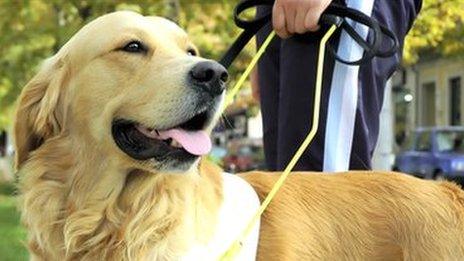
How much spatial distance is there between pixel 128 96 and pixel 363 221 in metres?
1.05

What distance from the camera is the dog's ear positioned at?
3455mm

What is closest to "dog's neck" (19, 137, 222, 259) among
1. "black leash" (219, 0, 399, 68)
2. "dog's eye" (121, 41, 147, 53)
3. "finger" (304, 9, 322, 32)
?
"dog's eye" (121, 41, 147, 53)

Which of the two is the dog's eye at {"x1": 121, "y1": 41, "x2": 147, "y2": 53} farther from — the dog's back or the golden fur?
the dog's back

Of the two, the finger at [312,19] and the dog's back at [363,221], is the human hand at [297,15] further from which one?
the dog's back at [363,221]

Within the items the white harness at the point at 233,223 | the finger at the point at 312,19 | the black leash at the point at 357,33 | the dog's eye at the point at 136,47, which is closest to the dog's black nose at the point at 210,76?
the dog's eye at the point at 136,47

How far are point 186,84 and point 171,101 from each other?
0.08m

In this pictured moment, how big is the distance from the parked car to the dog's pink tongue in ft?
70.5

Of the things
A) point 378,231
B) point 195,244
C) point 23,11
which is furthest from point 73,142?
point 23,11

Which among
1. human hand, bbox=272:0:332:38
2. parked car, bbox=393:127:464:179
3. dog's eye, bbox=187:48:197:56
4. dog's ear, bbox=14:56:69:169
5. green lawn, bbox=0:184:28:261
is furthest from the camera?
parked car, bbox=393:127:464:179

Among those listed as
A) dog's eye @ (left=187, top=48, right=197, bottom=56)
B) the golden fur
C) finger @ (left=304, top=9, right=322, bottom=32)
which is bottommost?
the golden fur

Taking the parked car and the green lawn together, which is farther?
the parked car

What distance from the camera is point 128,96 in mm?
3244

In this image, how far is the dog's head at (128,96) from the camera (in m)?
3.13

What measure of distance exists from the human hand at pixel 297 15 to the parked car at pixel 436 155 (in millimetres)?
20844
